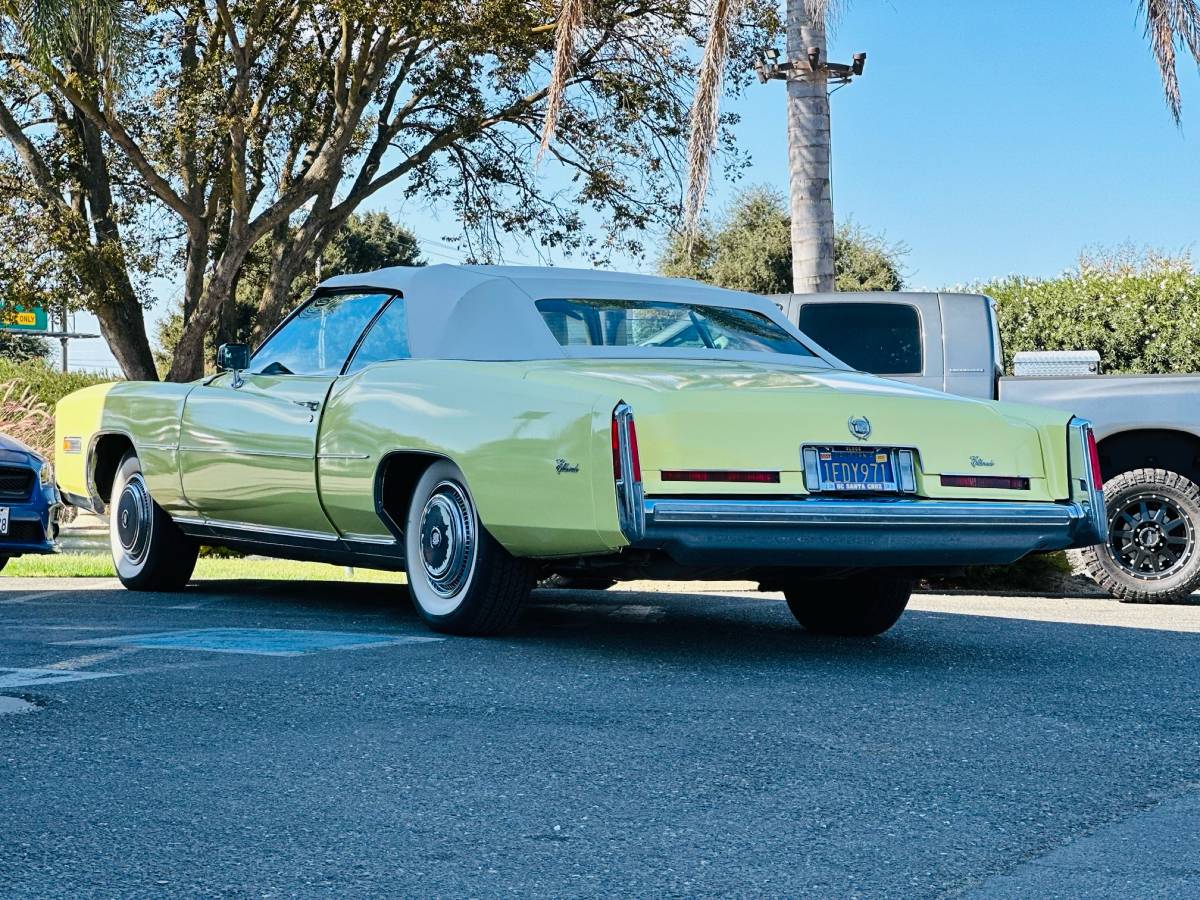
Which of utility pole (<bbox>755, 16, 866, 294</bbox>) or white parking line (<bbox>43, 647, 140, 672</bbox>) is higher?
utility pole (<bbox>755, 16, 866, 294</bbox>)

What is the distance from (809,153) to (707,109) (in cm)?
106

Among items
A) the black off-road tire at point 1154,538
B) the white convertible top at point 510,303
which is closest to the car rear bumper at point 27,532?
the white convertible top at point 510,303

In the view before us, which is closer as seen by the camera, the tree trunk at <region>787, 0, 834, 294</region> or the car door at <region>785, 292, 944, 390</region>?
the car door at <region>785, 292, 944, 390</region>

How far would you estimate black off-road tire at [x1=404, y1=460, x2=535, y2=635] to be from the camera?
6.39m

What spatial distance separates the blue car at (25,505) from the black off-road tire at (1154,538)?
6302mm

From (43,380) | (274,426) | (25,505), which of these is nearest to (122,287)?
(43,380)

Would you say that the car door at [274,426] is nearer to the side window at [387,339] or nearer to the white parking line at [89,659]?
the side window at [387,339]

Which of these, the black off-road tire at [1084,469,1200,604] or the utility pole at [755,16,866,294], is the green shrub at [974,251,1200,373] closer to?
the utility pole at [755,16,866,294]

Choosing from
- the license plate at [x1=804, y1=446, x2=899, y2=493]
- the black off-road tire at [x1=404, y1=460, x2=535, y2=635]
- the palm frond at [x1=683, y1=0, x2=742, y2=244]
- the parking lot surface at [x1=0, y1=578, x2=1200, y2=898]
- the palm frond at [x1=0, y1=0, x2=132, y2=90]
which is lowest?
the parking lot surface at [x1=0, y1=578, x2=1200, y2=898]

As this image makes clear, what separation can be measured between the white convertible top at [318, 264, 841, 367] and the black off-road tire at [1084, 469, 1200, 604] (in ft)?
11.6

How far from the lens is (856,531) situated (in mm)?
5844

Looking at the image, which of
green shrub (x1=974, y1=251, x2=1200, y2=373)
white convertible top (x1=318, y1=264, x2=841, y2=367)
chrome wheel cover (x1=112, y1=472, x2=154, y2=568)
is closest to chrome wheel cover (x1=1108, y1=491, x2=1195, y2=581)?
white convertible top (x1=318, y1=264, x2=841, y2=367)

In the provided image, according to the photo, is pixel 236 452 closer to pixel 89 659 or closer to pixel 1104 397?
pixel 89 659

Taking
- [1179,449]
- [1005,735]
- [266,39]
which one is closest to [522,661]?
[1005,735]
